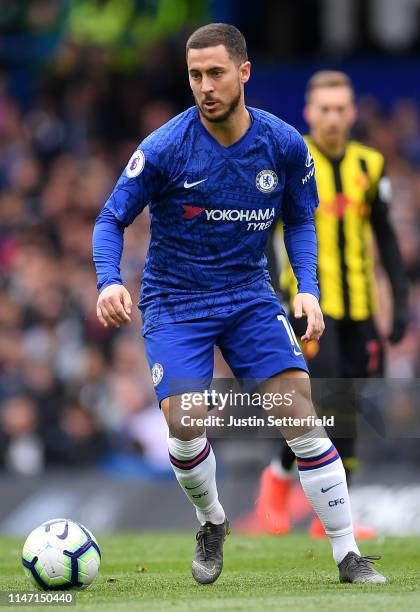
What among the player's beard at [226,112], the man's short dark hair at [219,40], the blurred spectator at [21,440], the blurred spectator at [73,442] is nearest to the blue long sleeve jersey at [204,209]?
the player's beard at [226,112]

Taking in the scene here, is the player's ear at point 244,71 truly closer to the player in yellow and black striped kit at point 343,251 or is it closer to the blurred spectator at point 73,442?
the player in yellow and black striped kit at point 343,251

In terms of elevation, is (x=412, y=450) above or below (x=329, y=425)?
below

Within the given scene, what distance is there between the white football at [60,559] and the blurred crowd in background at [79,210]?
6.46 m

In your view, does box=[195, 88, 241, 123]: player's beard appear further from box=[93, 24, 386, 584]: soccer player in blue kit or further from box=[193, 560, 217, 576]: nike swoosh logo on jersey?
box=[193, 560, 217, 576]: nike swoosh logo on jersey

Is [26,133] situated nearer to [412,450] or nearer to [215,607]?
[412,450]

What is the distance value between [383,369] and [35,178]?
29.4 ft

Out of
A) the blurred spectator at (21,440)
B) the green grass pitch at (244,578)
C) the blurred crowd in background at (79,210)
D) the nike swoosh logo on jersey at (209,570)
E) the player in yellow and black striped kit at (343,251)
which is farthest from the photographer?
the blurred crowd in background at (79,210)

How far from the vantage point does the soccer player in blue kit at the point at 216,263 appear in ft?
20.2

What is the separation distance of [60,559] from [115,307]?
3.78 feet

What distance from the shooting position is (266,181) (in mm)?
6332

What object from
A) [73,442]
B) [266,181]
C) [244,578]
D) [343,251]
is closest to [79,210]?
[73,442]

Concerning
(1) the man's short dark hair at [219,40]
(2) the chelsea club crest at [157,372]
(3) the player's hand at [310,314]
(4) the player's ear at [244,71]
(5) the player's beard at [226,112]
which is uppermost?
(1) the man's short dark hair at [219,40]

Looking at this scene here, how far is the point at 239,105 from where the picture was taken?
6.27m

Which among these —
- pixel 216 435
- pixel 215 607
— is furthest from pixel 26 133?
pixel 215 607
